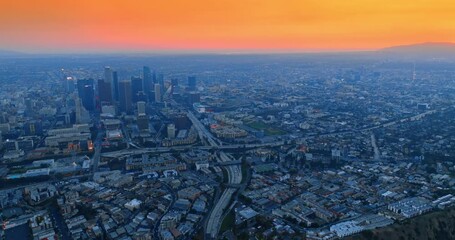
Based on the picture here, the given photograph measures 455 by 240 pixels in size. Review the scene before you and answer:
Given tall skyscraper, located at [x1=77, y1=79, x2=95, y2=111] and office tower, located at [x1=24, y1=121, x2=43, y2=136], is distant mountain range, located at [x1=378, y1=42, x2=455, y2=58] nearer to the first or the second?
tall skyscraper, located at [x1=77, y1=79, x2=95, y2=111]

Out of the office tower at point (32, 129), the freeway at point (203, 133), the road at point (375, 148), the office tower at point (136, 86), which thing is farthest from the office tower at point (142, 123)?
the road at point (375, 148)

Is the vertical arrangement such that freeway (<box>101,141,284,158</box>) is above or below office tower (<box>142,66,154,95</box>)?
below

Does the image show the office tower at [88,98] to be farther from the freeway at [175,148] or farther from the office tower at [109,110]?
the freeway at [175,148]

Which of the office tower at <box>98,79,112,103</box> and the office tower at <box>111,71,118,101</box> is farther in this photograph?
the office tower at <box>111,71,118,101</box>

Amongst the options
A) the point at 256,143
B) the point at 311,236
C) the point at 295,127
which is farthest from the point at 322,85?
the point at 311,236

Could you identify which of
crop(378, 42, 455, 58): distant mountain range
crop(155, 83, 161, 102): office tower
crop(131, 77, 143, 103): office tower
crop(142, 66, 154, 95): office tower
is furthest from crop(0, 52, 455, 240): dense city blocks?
crop(378, 42, 455, 58): distant mountain range

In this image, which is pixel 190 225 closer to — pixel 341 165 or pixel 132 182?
pixel 132 182

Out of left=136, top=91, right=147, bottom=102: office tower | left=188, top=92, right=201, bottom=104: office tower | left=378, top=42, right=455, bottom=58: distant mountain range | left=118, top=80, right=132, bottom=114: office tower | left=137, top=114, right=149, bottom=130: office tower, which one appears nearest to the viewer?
left=137, top=114, right=149, bottom=130: office tower

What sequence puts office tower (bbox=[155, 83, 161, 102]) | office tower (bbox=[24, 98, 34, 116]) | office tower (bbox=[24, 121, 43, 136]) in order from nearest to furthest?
office tower (bbox=[24, 121, 43, 136]) → office tower (bbox=[24, 98, 34, 116]) → office tower (bbox=[155, 83, 161, 102])

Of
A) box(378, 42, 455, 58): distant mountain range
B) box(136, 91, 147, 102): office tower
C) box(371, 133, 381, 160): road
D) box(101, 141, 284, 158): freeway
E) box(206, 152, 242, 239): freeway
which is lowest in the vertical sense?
box(101, 141, 284, 158): freeway

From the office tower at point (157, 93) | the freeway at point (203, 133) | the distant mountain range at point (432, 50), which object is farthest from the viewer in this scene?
the distant mountain range at point (432, 50)

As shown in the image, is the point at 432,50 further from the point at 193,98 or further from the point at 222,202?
the point at 222,202
